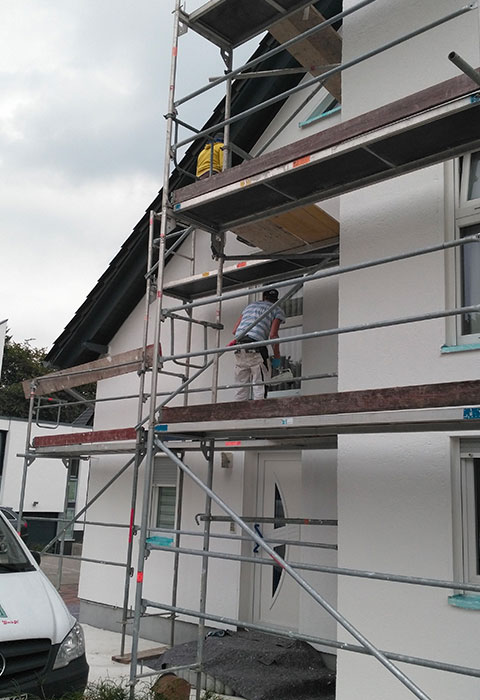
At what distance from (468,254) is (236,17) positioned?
134 inches

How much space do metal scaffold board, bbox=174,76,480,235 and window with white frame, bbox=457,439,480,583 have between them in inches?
85.1

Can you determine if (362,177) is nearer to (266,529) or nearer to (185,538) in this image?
(266,529)

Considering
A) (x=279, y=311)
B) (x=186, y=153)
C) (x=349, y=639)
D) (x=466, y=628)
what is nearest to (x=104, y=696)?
(x=349, y=639)

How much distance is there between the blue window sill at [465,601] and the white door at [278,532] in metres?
2.89

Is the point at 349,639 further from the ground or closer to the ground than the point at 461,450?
closer to the ground

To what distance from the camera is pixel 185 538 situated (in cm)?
862

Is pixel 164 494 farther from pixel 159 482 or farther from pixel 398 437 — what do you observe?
pixel 398 437

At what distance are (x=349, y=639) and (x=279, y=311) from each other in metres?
3.39

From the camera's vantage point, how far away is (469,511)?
4980 millimetres

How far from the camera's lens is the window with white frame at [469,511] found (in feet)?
16.0

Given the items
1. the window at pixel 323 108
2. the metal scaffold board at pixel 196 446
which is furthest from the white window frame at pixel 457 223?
the window at pixel 323 108

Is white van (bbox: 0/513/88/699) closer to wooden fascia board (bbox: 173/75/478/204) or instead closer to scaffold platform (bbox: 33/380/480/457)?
scaffold platform (bbox: 33/380/480/457)

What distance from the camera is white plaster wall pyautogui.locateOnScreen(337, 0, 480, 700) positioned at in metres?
4.89

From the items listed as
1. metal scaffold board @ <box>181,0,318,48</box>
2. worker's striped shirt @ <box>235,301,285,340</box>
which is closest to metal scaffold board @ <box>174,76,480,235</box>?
worker's striped shirt @ <box>235,301,285,340</box>
